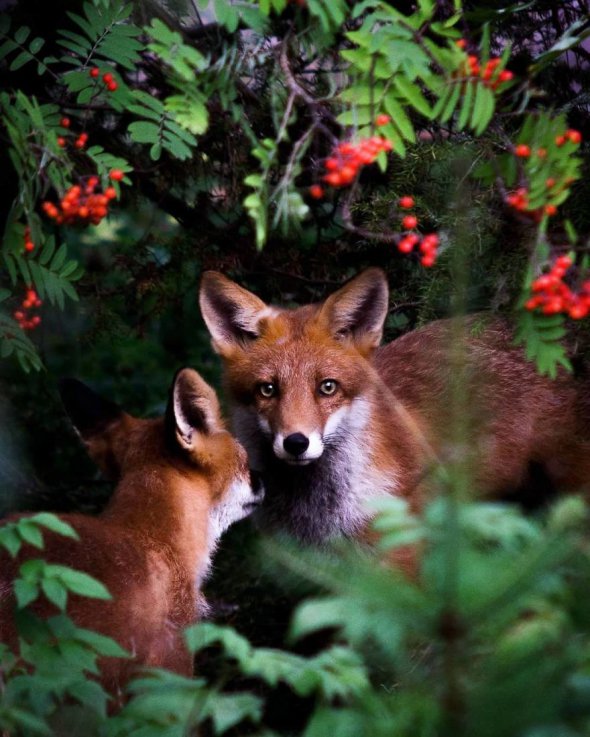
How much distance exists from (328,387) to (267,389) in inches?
10.9

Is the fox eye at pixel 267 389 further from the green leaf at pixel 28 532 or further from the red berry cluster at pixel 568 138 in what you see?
the green leaf at pixel 28 532

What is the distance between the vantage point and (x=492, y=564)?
1756 mm

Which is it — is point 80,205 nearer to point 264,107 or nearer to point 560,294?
point 264,107

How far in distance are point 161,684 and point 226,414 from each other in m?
2.76

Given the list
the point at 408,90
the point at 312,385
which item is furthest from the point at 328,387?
the point at 408,90

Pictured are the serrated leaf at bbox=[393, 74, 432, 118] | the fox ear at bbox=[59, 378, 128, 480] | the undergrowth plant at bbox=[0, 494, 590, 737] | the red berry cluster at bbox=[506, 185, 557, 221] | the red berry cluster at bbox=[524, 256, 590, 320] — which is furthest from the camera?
the fox ear at bbox=[59, 378, 128, 480]

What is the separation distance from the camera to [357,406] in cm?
459

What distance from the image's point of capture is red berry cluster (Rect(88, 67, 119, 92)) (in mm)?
3863

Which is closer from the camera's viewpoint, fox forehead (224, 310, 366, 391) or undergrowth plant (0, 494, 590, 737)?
undergrowth plant (0, 494, 590, 737)

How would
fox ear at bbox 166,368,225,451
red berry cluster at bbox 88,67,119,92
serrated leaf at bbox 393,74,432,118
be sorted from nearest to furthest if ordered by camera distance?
serrated leaf at bbox 393,74,432,118 → fox ear at bbox 166,368,225,451 → red berry cluster at bbox 88,67,119,92

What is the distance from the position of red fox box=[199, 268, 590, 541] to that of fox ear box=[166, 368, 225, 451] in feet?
1.42

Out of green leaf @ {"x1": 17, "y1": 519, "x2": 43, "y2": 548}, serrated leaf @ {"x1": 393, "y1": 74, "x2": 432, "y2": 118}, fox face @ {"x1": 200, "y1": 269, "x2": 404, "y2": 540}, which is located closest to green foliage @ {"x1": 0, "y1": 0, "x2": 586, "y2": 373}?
serrated leaf @ {"x1": 393, "y1": 74, "x2": 432, "y2": 118}

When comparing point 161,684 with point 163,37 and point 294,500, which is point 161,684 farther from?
point 294,500

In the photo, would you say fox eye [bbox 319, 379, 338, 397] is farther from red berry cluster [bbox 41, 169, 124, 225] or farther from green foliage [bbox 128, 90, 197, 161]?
red berry cluster [bbox 41, 169, 124, 225]
